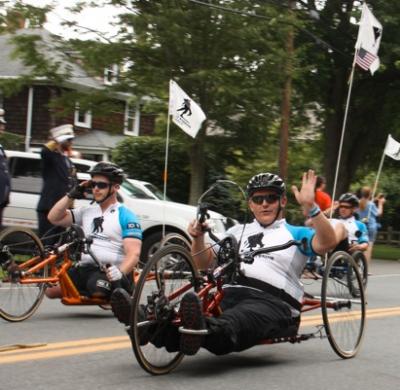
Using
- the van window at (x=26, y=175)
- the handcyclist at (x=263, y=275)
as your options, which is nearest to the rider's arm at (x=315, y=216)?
the handcyclist at (x=263, y=275)

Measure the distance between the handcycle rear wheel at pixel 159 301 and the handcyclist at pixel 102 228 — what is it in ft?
6.45

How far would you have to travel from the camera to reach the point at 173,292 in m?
5.50

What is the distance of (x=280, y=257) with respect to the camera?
235 inches

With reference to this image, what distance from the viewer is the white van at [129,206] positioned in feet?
45.5

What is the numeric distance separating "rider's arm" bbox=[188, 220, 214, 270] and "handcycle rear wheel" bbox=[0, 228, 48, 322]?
2210mm

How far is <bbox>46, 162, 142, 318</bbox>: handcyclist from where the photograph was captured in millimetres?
7645

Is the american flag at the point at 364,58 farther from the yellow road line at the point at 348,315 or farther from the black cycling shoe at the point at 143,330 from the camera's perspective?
the black cycling shoe at the point at 143,330

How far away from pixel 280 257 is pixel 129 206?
8210 mm

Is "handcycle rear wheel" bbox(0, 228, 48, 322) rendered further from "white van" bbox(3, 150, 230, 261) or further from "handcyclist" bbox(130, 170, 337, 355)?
"white van" bbox(3, 150, 230, 261)

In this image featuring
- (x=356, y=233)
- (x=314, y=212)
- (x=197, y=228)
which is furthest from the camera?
(x=356, y=233)

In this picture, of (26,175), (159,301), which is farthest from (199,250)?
(26,175)

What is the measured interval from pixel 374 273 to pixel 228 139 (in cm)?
644

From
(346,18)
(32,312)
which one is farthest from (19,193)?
(346,18)

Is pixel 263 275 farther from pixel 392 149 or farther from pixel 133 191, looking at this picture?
pixel 392 149
